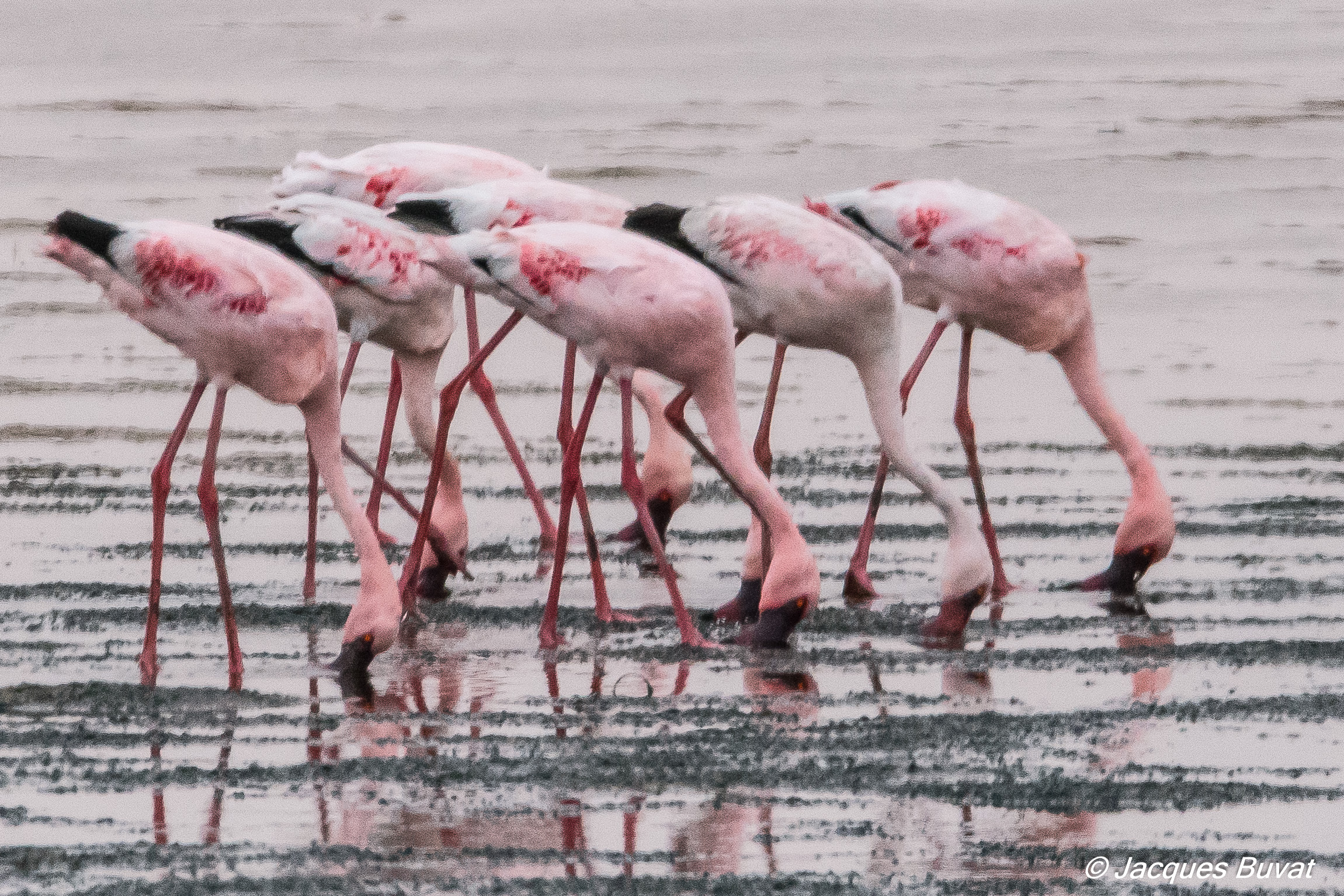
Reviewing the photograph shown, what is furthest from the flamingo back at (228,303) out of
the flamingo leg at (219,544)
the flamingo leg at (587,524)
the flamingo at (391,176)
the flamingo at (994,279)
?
the flamingo at (994,279)

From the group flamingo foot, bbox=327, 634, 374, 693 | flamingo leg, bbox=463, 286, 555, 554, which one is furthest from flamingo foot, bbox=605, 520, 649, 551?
flamingo foot, bbox=327, 634, 374, 693

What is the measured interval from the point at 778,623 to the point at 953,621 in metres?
0.68

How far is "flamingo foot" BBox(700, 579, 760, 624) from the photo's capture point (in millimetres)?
9250

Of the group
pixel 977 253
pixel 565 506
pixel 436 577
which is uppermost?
pixel 977 253

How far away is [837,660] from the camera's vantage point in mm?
8422

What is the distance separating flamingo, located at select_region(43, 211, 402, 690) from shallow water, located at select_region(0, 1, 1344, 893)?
0.23 meters

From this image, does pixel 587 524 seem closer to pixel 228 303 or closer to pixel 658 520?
pixel 658 520

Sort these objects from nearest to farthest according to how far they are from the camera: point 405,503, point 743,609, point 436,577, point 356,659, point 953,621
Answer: point 356,659
point 953,621
point 743,609
point 436,577
point 405,503

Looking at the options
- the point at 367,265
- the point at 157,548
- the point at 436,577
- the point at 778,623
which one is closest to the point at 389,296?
the point at 367,265

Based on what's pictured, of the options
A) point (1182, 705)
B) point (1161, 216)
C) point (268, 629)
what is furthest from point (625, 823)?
point (1161, 216)

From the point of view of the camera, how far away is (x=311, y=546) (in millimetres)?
9570

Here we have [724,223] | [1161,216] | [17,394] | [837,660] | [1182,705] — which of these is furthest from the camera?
[1161,216]

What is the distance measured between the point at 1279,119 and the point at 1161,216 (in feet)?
13.8

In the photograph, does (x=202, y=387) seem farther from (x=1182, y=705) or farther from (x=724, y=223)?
(x=1182, y=705)
